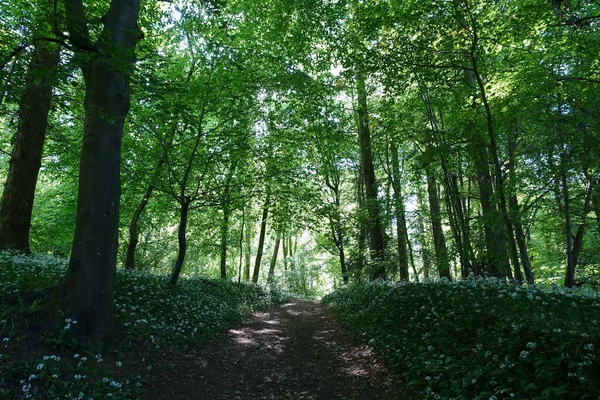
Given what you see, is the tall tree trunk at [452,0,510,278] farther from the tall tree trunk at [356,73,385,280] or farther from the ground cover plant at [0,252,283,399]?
the ground cover plant at [0,252,283,399]

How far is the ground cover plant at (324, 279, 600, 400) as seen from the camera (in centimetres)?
374

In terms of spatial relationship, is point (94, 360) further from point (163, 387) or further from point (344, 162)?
point (344, 162)

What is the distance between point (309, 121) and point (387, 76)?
147 inches

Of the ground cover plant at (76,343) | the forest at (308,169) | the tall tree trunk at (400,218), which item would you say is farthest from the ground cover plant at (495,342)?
the tall tree trunk at (400,218)

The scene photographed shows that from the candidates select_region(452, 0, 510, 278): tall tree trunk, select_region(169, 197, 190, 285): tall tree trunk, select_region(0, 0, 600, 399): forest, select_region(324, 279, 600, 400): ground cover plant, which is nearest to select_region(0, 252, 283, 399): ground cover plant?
select_region(0, 0, 600, 399): forest

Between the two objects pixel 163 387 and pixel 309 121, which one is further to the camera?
pixel 309 121

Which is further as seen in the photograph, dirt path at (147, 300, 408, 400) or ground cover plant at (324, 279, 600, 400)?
dirt path at (147, 300, 408, 400)

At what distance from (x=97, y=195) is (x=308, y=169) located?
8.81 metres

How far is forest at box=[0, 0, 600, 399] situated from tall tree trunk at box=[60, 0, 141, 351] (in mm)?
31

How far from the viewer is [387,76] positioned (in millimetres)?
8961

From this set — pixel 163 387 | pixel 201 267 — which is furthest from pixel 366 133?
pixel 201 267

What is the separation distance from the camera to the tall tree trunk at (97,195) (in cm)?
560

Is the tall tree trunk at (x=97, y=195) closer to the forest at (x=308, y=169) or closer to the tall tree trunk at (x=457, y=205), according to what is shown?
the forest at (x=308, y=169)

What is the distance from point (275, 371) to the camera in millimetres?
7051
